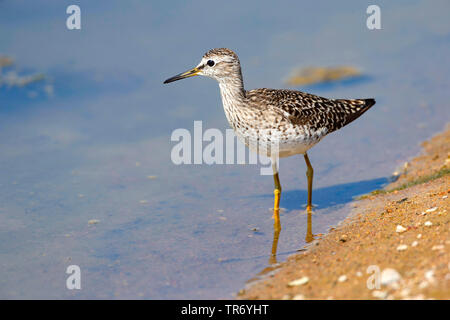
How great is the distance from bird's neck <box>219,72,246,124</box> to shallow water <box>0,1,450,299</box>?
4.87 feet

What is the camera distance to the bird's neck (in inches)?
351

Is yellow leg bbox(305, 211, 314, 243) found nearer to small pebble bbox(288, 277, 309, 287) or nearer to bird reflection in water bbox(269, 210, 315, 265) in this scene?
bird reflection in water bbox(269, 210, 315, 265)

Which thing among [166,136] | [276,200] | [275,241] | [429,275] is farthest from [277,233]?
[166,136]

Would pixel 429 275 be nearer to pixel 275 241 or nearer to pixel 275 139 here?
pixel 275 241

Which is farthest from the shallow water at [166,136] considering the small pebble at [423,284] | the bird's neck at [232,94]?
the small pebble at [423,284]

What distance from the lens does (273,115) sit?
8.68 m

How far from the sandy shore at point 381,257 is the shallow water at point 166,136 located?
51cm

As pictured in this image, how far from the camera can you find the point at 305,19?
50.7 feet

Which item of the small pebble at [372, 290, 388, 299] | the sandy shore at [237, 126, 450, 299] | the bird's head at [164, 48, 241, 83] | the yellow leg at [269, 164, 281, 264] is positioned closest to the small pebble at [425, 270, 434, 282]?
the sandy shore at [237, 126, 450, 299]

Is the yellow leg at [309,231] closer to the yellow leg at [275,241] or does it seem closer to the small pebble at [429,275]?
the yellow leg at [275,241]
